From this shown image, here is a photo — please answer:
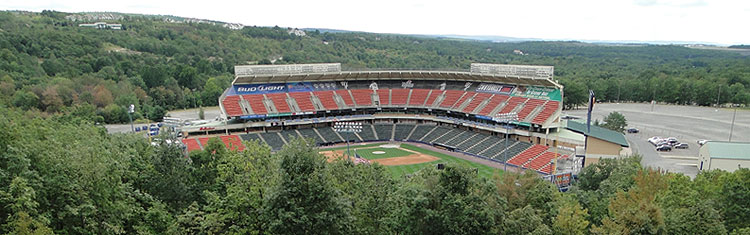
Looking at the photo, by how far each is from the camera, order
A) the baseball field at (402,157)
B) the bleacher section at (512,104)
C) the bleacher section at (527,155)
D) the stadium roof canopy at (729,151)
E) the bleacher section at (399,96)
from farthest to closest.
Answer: the bleacher section at (399,96) < the bleacher section at (512,104) < the baseball field at (402,157) < the bleacher section at (527,155) < the stadium roof canopy at (729,151)

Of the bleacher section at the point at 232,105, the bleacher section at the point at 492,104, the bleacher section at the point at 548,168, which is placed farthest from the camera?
the bleacher section at the point at 232,105

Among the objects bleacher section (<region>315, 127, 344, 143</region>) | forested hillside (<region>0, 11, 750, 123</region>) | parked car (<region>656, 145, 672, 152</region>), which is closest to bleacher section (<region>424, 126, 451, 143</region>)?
bleacher section (<region>315, 127, 344, 143</region>)

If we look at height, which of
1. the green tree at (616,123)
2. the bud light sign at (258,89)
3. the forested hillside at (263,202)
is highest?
the forested hillside at (263,202)

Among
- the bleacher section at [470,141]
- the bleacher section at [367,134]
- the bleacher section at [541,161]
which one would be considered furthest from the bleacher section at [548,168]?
the bleacher section at [367,134]

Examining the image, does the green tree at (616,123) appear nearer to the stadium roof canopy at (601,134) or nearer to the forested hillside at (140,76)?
the stadium roof canopy at (601,134)

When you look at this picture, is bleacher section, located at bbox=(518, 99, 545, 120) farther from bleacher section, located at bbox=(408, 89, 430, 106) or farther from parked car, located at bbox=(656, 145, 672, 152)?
bleacher section, located at bbox=(408, 89, 430, 106)

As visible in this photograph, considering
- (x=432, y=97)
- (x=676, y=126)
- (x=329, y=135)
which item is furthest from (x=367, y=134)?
(x=676, y=126)

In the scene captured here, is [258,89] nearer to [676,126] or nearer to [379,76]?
[379,76]
